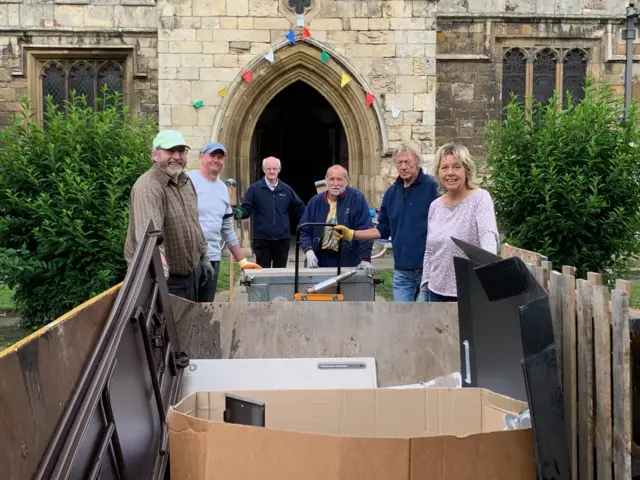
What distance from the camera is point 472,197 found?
404 cm

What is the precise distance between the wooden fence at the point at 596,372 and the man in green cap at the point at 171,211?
95.6 inches

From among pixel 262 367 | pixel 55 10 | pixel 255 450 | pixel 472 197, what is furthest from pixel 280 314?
pixel 55 10

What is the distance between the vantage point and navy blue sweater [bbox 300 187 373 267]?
19.0 ft

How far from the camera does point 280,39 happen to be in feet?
38.1

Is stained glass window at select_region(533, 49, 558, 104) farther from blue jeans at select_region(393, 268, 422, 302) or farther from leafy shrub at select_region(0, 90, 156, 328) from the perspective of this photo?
blue jeans at select_region(393, 268, 422, 302)

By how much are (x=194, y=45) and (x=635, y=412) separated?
1008 cm

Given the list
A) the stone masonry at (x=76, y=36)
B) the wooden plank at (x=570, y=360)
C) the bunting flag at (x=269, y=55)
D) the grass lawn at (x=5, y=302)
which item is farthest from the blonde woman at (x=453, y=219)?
the stone masonry at (x=76, y=36)

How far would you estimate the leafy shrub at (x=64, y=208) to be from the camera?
6297 millimetres

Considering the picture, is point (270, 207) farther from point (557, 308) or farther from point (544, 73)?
point (544, 73)

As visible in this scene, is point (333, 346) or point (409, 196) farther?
point (409, 196)

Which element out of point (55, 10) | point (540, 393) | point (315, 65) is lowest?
point (540, 393)

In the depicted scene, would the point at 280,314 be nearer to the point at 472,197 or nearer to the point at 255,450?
the point at 472,197

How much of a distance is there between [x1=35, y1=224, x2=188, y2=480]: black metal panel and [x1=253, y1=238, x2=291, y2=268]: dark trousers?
14.6 feet

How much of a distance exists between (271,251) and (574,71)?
8720mm
